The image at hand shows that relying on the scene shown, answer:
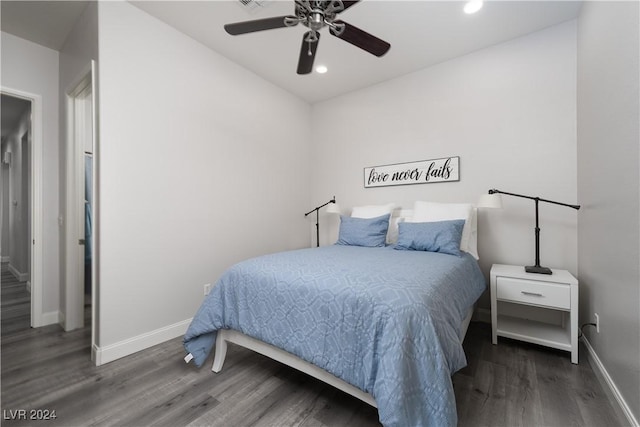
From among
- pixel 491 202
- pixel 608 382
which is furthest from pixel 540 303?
pixel 491 202

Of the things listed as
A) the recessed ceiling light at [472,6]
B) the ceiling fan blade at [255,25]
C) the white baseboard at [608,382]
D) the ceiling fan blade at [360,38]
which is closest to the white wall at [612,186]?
the white baseboard at [608,382]

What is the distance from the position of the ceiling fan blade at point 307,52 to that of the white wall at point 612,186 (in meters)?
1.61

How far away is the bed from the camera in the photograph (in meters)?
1.08

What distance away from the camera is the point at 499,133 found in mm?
2621

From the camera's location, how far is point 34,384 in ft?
5.52

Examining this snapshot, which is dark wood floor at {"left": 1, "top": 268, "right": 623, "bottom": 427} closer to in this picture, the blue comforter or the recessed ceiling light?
the blue comforter

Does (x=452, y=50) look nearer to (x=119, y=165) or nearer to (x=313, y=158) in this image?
(x=313, y=158)

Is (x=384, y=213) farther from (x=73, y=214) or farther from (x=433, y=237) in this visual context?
(x=73, y=214)

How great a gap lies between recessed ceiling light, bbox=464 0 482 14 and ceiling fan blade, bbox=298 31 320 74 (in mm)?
1312

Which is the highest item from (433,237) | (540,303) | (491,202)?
(491,202)

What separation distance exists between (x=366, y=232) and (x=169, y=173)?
1.95 m

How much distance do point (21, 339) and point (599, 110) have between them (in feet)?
15.6

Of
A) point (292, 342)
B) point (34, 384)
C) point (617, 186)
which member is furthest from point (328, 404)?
point (617, 186)

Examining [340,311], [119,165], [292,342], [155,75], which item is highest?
[155,75]
